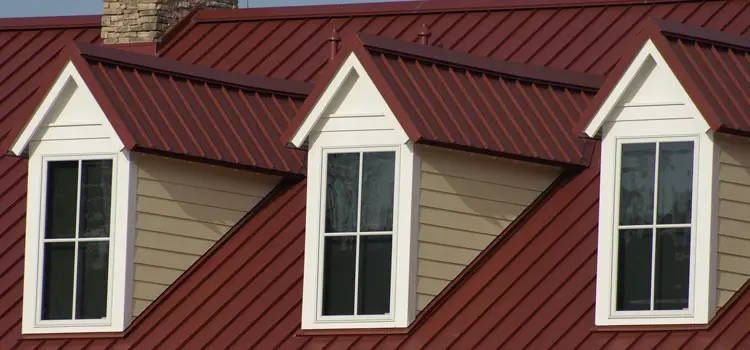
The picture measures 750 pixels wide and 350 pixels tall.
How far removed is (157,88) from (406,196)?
3.10m

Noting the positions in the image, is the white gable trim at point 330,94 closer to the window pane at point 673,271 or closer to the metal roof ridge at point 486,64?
the metal roof ridge at point 486,64

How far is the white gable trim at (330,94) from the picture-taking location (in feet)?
62.0

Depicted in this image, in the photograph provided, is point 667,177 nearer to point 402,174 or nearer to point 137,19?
point 402,174

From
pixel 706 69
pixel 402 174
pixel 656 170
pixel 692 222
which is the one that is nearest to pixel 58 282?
pixel 402 174

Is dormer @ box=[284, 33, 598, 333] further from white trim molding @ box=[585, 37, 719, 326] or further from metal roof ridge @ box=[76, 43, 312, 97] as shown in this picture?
metal roof ridge @ box=[76, 43, 312, 97]

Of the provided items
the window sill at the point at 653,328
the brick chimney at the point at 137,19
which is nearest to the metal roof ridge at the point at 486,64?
the window sill at the point at 653,328

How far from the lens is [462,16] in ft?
72.5

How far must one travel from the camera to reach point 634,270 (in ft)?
57.8

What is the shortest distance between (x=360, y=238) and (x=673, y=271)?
2.97m

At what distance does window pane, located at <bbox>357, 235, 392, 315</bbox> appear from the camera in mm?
18500

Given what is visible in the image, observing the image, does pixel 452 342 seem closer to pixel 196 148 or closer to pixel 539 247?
pixel 539 247

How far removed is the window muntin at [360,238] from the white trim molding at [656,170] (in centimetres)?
199

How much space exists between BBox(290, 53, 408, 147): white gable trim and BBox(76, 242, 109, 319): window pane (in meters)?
2.23

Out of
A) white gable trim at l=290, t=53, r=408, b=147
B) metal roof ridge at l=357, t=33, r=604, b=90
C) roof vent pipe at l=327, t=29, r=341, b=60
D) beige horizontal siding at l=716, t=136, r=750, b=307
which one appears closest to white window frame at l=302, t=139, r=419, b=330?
white gable trim at l=290, t=53, r=408, b=147
